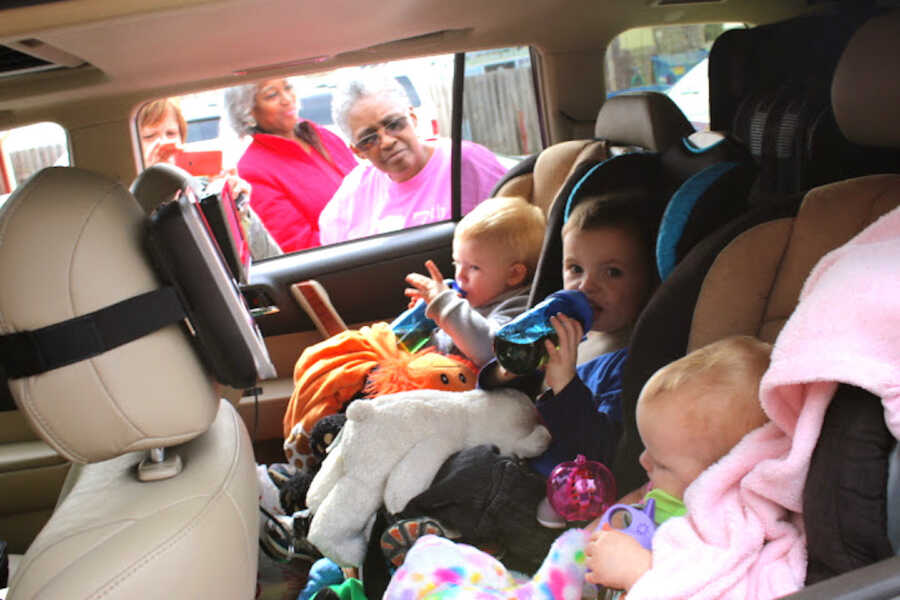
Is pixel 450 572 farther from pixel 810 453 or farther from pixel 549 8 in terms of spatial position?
pixel 549 8

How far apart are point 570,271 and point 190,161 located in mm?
1684

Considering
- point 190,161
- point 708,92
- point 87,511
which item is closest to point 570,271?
point 708,92

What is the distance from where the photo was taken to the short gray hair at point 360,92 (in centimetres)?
306

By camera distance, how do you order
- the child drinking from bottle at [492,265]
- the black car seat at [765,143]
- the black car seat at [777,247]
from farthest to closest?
the child drinking from bottle at [492,265] < the black car seat at [765,143] < the black car seat at [777,247]

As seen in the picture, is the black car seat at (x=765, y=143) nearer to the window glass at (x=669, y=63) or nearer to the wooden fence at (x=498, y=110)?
the window glass at (x=669, y=63)

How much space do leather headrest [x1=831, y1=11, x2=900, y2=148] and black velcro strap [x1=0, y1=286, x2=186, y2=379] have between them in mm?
1168

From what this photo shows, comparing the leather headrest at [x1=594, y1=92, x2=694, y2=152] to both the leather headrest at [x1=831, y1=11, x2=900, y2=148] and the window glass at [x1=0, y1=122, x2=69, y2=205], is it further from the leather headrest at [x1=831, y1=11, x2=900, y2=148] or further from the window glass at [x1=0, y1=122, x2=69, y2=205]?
the window glass at [x1=0, y1=122, x2=69, y2=205]

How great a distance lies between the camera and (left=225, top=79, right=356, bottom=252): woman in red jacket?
326 cm

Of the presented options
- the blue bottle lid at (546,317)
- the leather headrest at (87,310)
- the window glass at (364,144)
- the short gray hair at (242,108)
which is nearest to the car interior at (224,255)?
the leather headrest at (87,310)

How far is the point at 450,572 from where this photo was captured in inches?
54.6

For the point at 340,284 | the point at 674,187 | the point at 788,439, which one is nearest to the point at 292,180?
the point at 340,284

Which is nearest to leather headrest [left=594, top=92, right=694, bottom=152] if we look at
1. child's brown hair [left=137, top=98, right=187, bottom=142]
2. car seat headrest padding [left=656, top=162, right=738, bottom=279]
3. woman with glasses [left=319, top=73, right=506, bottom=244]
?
car seat headrest padding [left=656, top=162, right=738, bottom=279]

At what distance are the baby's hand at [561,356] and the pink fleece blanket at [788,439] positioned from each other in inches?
20.2

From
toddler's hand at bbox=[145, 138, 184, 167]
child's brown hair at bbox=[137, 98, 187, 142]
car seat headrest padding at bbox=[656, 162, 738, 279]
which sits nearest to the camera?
car seat headrest padding at bbox=[656, 162, 738, 279]
